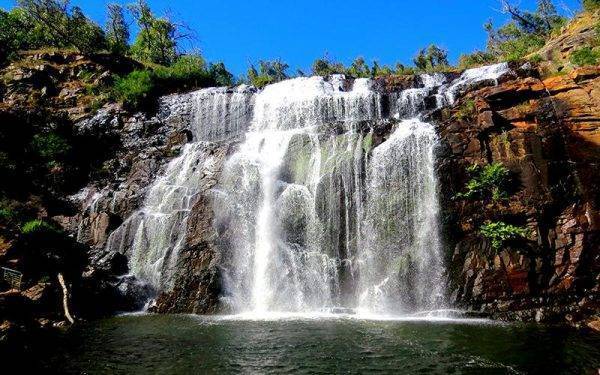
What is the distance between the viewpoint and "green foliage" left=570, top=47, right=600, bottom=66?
21048 millimetres

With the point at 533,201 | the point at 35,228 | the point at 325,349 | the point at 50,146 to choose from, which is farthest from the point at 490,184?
the point at 50,146

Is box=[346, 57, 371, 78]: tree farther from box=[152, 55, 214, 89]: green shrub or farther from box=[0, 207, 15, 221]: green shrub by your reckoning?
box=[0, 207, 15, 221]: green shrub

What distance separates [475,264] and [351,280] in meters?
4.63

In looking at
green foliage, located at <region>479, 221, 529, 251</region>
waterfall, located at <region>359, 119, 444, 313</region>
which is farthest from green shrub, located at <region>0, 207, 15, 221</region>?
green foliage, located at <region>479, 221, 529, 251</region>

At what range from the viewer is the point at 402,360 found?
31.5 feet

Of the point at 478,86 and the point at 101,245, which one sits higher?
the point at 478,86

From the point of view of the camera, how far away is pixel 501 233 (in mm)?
15500

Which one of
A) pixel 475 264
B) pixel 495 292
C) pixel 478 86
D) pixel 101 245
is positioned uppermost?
pixel 478 86

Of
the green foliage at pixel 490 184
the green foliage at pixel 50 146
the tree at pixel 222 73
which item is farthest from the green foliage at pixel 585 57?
the tree at pixel 222 73

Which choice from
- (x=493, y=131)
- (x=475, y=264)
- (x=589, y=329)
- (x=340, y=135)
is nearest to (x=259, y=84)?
(x=340, y=135)

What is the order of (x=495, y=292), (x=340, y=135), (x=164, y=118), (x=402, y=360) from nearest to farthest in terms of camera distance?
1. (x=402, y=360)
2. (x=495, y=292)
3. (x=340, y=135)
4. (x=164, y=118)

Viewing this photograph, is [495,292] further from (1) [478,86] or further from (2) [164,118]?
(2) [164,118]

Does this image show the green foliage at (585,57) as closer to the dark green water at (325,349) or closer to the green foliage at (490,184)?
the green foliage at (490,184)

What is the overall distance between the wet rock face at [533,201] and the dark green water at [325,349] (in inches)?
81.1
